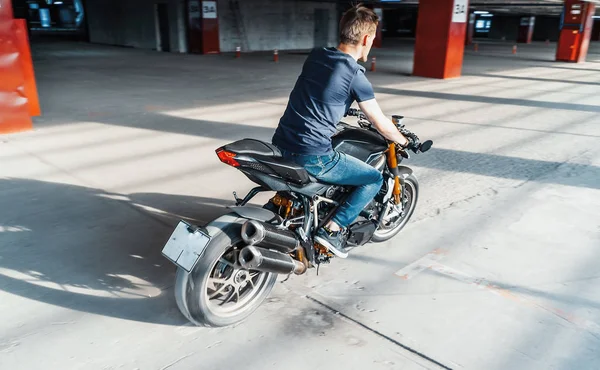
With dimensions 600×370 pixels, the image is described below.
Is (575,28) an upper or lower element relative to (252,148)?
upper

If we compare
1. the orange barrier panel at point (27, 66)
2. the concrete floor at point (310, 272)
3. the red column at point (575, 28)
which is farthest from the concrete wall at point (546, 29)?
the orange barrier panel at point (27, 66)

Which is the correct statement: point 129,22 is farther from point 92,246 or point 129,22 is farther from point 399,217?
point 399,217

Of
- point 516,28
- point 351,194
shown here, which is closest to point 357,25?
point 351,194

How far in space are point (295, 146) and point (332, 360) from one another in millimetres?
1155

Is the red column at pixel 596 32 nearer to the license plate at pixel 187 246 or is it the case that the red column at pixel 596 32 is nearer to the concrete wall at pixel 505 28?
the concrete wall at pixel 505 28

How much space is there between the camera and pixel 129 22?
24.6 metres

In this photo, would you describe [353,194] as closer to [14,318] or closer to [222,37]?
[14,318]

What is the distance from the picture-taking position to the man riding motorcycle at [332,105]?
2.50 meters

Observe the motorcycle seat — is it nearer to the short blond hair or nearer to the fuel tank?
the fuel tank

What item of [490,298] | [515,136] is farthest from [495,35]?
[490,298]

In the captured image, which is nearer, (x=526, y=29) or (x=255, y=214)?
(x=255, y=214)

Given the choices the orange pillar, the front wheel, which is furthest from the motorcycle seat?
the orange pillar

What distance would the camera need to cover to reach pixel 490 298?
2916 mm

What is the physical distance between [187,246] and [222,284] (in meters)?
0.36
